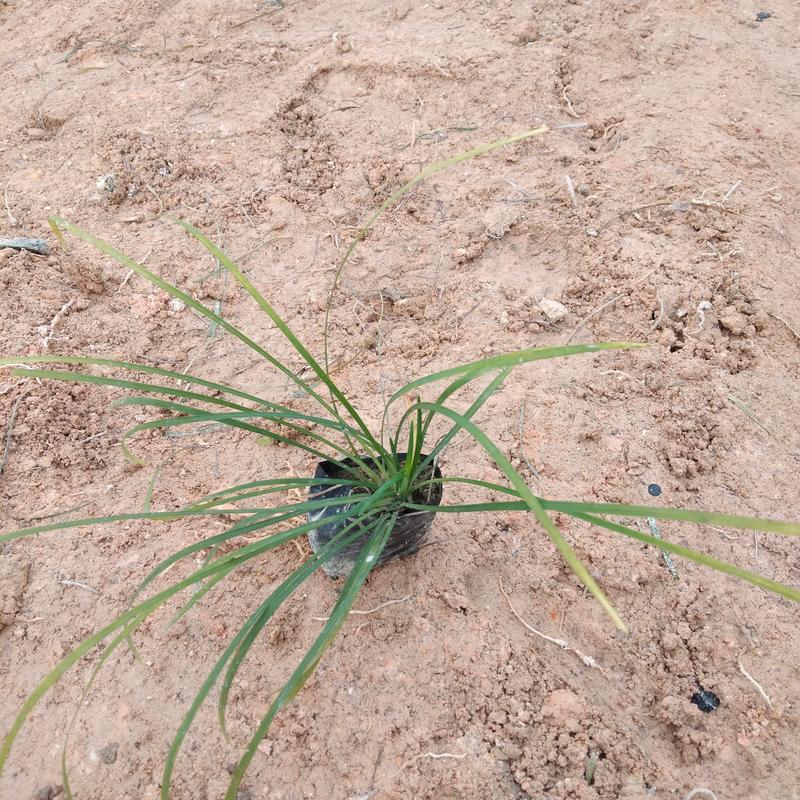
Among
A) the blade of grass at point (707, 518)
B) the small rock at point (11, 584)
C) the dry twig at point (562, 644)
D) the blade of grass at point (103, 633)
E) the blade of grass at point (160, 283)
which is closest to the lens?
the blade of grass at point (707, 518)

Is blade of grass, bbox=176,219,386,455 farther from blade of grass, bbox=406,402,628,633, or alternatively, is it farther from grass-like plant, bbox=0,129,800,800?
blade of grass, bbox=406,402,628,633

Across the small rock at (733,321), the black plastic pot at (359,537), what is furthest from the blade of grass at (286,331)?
the small rock at (733,321)

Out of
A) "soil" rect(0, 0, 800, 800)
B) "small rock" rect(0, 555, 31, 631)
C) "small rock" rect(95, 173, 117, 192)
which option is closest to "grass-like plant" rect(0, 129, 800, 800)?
"soil" rect(0, 0, 800, 800)

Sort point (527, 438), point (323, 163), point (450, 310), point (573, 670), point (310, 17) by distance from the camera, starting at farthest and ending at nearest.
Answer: point (310, 17), point (323, 163), point (450, 310), point (527, 438), point (573, 670)

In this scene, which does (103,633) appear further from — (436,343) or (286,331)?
(436,343)

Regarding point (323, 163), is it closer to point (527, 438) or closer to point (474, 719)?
point (527, 438)

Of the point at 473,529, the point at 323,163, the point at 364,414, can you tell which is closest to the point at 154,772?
the point at 473,529

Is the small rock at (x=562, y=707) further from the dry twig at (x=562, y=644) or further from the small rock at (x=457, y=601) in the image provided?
the small rock at (x=457, y=601)
